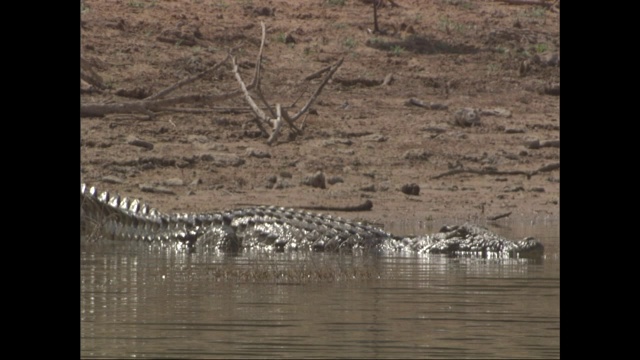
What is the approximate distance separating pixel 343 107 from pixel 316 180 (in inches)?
117

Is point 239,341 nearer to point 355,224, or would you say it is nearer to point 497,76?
point 355,224

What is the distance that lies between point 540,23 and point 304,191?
842cm

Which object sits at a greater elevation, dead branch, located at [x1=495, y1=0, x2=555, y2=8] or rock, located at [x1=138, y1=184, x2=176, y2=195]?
dead branch, located at [x1=495, y1=0, x2=555, y2=8]

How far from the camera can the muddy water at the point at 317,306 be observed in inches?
292

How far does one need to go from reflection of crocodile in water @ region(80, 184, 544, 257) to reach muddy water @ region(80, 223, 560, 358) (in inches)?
17.0

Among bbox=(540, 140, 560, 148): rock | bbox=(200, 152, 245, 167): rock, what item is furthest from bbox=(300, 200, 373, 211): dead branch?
bbox=(540, 140, 560, 148): rock

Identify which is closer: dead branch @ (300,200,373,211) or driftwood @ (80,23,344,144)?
dead branch @ (300,200,373,211)

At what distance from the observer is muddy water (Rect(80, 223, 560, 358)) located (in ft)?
24.3

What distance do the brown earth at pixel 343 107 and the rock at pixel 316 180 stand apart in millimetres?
86

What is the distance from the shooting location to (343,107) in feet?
59.8

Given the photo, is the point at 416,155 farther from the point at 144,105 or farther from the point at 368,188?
the point at 144,105

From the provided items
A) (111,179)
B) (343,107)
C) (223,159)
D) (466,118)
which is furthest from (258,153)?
(466,118)

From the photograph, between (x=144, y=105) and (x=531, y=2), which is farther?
(x=531, y=2)

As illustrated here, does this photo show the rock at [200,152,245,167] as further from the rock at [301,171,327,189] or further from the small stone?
the rock at [301,171,327,189]
